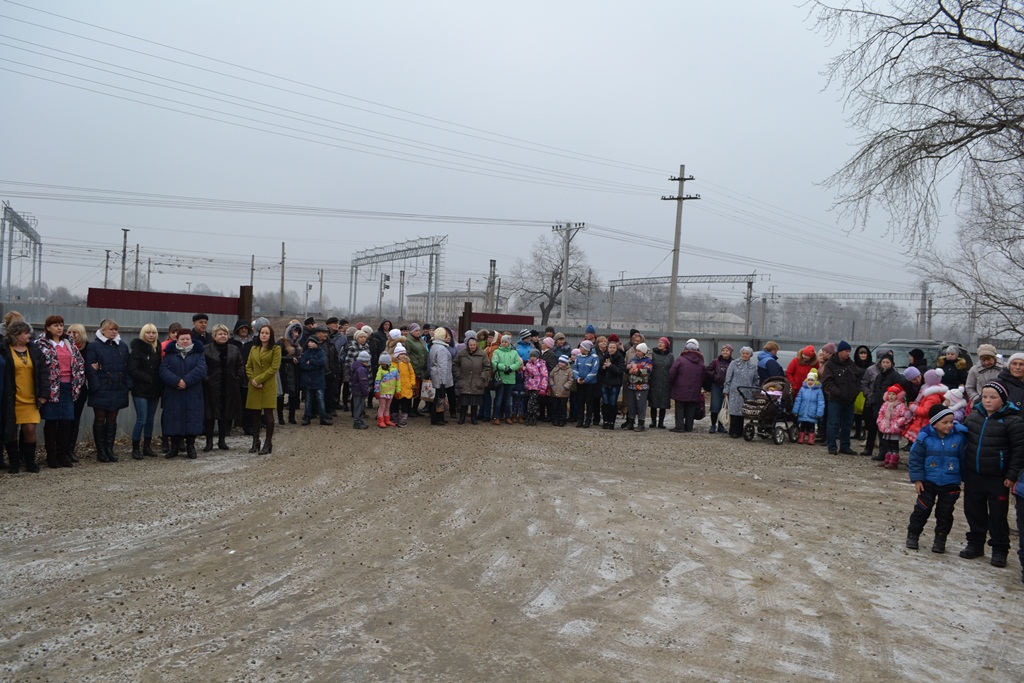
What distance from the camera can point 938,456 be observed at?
7871 millimetres

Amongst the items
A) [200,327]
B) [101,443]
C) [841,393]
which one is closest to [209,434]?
[101,443]

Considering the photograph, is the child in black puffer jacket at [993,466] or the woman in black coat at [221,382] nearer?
the child in black puffer jacket at [993,466]

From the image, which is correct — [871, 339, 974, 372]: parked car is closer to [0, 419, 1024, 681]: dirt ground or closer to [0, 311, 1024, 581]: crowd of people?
[0, 311, 1024, 581]: crowd of people

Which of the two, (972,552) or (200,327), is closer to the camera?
(972,552)

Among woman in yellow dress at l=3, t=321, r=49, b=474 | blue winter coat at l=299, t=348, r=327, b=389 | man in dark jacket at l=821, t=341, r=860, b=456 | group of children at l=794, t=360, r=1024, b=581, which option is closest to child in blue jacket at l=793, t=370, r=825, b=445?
man in dark jacket at l=821, t=341, r=860, b=456

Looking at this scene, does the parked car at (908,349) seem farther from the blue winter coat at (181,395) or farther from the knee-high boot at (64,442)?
the knee-high boot at (64,442)

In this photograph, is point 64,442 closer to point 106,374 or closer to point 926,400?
point 106,374

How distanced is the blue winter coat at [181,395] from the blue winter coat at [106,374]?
56 centimetres

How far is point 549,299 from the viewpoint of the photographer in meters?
62.5

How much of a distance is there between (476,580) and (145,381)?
22.6 ft

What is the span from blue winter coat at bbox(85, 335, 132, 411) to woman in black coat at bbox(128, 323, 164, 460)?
7.4 inches

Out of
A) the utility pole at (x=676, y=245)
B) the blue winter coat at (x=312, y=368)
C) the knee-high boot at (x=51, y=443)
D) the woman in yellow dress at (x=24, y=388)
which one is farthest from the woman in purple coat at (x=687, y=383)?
Answer: the utility pole at (x=676, y=245)

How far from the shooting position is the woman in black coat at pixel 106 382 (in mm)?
10789

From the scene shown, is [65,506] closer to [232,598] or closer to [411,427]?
[232,598]
